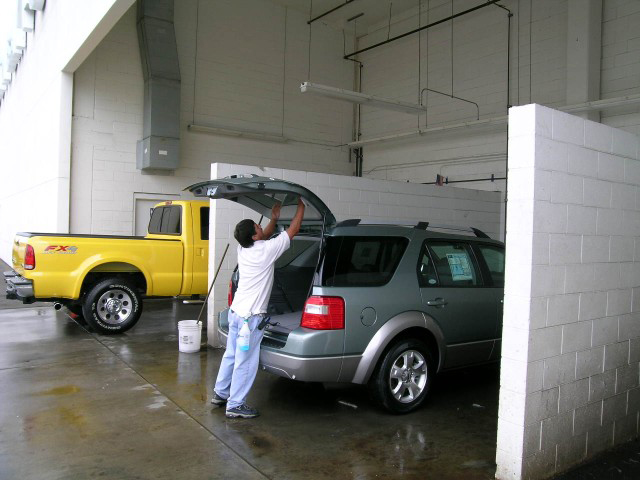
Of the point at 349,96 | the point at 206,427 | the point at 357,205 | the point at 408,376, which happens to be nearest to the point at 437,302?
the point at 408,376

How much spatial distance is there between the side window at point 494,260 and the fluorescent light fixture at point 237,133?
9.77 metres

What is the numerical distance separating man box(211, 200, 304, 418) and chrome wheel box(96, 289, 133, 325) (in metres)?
3.93

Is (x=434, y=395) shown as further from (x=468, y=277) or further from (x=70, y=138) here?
(x=70, y=138)

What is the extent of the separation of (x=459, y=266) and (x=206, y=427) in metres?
2.78

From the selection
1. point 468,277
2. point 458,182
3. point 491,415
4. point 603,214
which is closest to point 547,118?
point 603,214

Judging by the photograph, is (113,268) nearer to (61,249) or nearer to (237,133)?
(61,249)

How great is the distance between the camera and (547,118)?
11.8ft

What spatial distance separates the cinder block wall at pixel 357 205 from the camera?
7512 mm

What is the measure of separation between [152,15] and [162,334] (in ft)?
26.6

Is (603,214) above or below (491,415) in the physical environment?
above

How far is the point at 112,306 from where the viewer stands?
8094mm

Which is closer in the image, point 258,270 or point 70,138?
point 258,270

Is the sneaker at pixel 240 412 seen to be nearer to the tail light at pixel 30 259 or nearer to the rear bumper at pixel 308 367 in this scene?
the rear bumper at pixel 308 367

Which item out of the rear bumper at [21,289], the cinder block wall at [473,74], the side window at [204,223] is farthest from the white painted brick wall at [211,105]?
the side window at [204,223]
